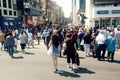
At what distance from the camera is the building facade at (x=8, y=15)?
43.7m

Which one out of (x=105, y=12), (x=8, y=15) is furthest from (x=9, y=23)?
(x=105, y=12)

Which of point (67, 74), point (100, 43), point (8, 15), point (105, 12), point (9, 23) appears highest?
point (105, 12)

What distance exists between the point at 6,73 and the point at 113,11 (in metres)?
32.4

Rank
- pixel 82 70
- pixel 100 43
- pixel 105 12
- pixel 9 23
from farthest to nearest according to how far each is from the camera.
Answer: pixel 9 23
pixel 105 12
pixel 100 43
pixel 82 70

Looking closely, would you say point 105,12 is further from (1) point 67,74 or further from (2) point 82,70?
(1) point 67,74

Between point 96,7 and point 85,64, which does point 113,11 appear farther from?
point 85,64

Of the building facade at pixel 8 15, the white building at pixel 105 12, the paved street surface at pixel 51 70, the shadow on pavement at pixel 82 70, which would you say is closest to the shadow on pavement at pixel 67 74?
the paved street surface at pixel 51 70

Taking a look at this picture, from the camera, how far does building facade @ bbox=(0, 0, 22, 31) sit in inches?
1719

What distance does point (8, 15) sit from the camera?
153ft

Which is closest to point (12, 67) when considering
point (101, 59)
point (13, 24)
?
point (101, 59)

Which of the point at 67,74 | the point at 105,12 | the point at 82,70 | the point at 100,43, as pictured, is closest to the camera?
the point at 67,74

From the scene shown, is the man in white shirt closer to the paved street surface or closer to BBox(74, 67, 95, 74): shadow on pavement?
the paved street surface

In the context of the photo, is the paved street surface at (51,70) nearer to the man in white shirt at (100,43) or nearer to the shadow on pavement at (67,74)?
the shadow on pavement at (67,74)

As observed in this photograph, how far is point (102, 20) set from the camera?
42438mm
